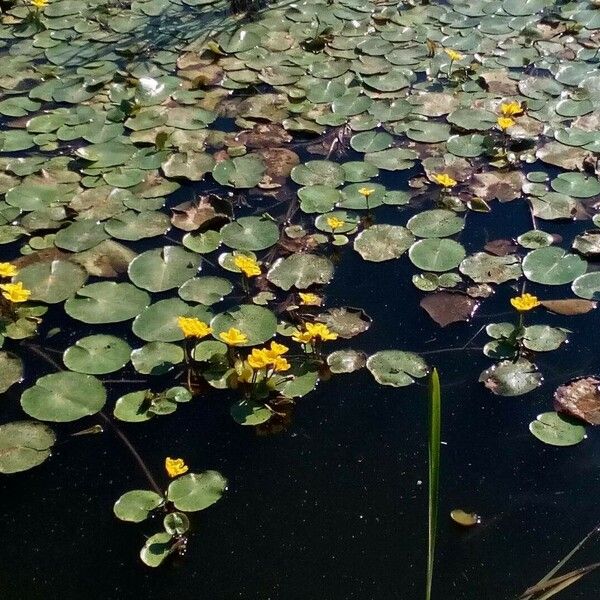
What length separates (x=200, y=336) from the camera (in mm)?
2418

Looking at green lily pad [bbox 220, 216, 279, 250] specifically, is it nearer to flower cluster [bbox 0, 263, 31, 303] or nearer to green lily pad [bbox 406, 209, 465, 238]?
green lily pad [bbox 406, 209, 465, 238]

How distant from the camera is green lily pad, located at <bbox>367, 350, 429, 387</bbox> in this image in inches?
96.0

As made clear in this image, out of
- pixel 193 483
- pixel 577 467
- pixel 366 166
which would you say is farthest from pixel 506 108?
pixel 193 483

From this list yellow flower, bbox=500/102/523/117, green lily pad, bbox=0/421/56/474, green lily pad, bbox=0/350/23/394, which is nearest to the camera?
green lily pad, bbox=0/421/56/474

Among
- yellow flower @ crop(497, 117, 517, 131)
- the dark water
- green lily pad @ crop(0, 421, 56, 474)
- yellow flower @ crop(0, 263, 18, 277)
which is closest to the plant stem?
the dark water

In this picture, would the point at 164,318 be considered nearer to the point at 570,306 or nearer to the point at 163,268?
the point at 163,268

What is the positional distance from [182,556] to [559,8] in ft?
12.2

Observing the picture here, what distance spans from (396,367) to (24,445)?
1.08m

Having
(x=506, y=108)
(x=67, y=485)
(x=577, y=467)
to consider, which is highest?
(x=506, y=108)

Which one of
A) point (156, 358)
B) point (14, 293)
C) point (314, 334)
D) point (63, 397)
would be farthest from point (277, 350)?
point (14, 293)

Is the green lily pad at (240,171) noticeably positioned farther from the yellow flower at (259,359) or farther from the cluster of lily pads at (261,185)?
the yellow flower at (259,359)

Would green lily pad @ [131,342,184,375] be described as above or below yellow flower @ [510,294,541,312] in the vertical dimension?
below

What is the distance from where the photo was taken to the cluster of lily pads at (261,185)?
8.13 feet

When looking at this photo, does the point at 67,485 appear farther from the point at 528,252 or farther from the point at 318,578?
the point at 528,252
